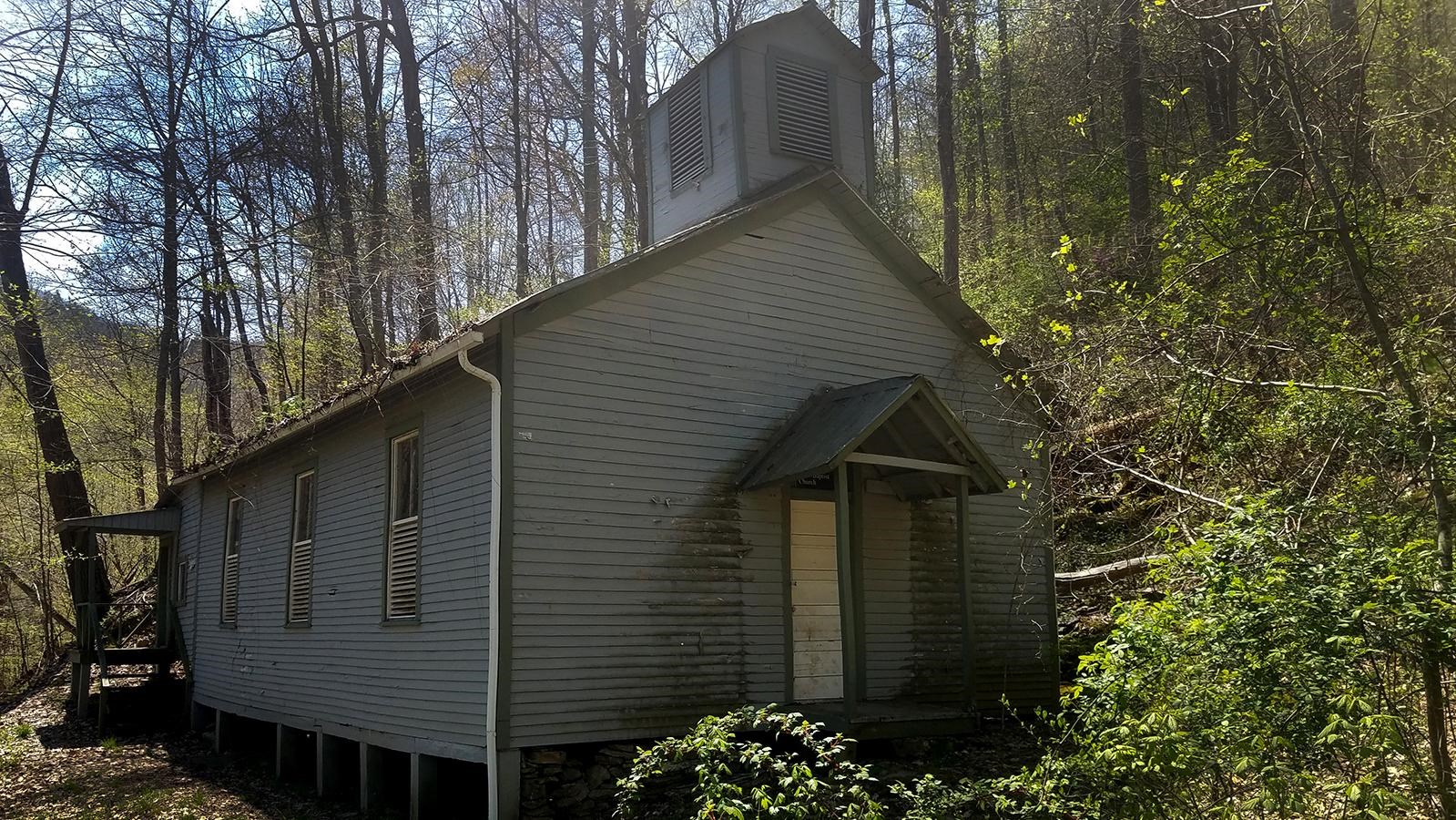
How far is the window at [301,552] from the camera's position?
13344mm

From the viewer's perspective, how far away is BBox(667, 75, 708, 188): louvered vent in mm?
13820

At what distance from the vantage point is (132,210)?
839 inches

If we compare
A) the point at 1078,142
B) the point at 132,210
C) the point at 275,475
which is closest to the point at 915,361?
Answer: the point at 275,475

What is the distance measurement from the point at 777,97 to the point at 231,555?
10.2m

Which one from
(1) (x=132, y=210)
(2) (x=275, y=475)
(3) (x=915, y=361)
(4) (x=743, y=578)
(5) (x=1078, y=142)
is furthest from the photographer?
(5) (x=1078, y=142)

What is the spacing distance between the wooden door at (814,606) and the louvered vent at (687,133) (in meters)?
4.83

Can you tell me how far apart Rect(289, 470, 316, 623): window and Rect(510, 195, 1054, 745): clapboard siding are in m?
5.11

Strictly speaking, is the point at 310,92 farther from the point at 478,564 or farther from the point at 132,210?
the point at 478,564

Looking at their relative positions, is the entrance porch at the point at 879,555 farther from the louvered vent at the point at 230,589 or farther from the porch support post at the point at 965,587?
the louvered vent at the point at 230,589

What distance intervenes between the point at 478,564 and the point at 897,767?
412cm

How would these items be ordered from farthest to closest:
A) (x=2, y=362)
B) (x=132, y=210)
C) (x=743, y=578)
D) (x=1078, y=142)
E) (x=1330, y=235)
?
(x=2, y=362)
(x=1078, y=142)
(x=132, y=210)
(x=743, y=578)
(x=1330, y=235)

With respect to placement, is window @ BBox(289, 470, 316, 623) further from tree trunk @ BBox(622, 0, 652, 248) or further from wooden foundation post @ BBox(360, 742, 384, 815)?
tree trunk @ BBox(622, 0, 652, 248)

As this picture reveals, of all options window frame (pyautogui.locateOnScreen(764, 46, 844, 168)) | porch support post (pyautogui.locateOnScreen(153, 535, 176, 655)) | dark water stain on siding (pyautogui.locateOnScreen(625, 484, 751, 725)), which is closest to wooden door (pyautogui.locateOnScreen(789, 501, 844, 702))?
dark water stain on siding (pyautogui.locateOnScreen(625, 484, 751, 725))

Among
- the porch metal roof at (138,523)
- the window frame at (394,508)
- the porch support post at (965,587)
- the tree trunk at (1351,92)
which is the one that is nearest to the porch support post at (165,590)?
the porch metal roof at (138,523)
